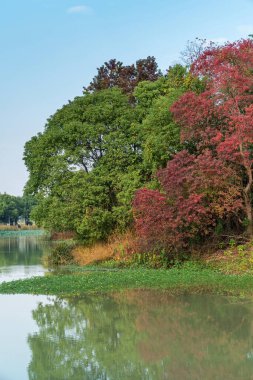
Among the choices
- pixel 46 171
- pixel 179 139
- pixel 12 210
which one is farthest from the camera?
pixel 12 210

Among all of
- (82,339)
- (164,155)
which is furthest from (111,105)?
(82,339)

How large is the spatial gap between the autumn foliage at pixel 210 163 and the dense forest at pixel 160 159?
0.13 ft

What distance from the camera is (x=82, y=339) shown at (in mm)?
11125

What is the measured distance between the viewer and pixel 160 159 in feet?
80.7

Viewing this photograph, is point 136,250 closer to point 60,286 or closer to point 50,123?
point 60,286

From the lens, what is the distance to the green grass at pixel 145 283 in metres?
16.9

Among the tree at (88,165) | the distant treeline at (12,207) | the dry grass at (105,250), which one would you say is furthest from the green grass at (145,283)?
the distant treeline at (12,207)

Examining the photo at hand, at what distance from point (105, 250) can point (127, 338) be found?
15.9 meters

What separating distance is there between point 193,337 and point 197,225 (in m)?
10.7

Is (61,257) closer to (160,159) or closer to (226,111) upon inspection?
(160,159)

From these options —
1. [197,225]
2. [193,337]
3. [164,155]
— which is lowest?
[193,337]

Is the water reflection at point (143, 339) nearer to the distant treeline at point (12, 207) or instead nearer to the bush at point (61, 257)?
the bush at point (61, 257)

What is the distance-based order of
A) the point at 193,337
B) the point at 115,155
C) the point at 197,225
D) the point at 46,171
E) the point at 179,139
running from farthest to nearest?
the point at 46,171 < the point at 115,155 < the point at 179,139 < the point at 197,225 < the point at 193,337

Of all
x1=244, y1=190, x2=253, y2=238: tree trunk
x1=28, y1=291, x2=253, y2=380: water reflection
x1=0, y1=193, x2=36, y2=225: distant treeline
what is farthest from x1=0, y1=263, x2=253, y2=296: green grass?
x1=0, y1=193, x2=36, y2=225: distant treeline
